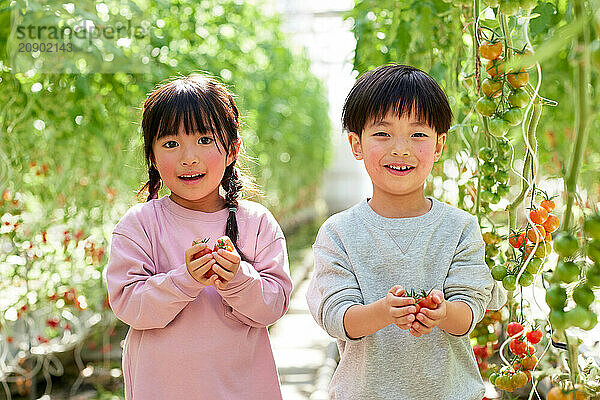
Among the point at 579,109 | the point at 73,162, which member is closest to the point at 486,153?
the point at 579,109

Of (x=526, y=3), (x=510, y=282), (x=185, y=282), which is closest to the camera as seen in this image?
(x=526, y=3)

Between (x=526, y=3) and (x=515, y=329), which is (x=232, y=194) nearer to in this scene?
(x=515, y=329)

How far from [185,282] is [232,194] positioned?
0.28 m

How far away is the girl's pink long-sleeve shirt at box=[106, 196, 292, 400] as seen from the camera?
136 cm

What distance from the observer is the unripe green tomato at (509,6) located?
95 cm

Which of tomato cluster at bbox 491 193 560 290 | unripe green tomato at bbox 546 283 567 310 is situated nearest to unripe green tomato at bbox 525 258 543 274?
tomato cluster at bbox 491 193 560 290

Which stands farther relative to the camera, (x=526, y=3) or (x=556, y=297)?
(x=526, y=3)

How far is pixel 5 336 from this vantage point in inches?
114

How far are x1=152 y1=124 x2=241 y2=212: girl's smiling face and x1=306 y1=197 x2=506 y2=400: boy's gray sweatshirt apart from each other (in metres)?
0.28

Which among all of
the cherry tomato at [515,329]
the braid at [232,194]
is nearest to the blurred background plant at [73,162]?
the braid at [232,194]

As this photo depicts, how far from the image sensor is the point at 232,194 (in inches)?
60.2

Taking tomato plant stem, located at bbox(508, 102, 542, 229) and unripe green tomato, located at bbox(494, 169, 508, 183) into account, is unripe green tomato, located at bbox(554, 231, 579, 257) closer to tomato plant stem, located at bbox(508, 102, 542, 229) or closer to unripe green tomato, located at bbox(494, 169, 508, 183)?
tomato plant stem, located at bbox(508, 102, 542, 229)

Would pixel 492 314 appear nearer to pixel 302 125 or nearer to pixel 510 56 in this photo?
pixel 510 56

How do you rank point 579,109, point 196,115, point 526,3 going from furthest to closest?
point 196,115 → point 526,3 → point 579,109
